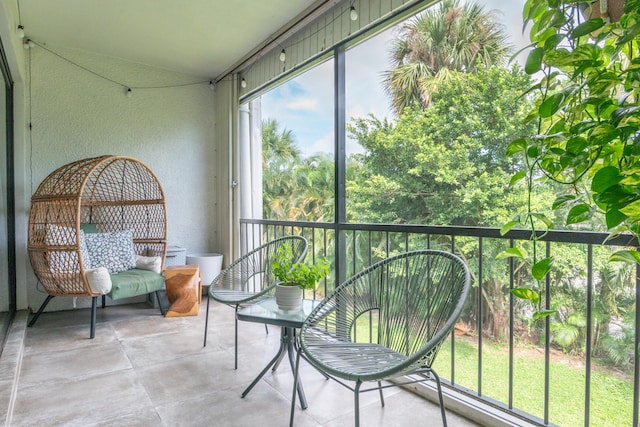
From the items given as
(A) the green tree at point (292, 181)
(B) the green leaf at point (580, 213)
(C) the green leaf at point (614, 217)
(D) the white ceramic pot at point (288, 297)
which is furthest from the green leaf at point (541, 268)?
(A) the green tree at point (292, 181)

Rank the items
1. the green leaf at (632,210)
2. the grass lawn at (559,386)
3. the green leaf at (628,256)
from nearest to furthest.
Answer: the green leaf at (632,210) < the green leaf at (628,256) < the grass lawn at (559,386)

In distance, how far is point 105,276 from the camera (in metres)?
3.16

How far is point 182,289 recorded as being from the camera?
3.74m

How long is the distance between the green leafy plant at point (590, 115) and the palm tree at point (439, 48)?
834cm

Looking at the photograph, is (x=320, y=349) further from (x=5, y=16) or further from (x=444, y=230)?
(x=5, y=16)

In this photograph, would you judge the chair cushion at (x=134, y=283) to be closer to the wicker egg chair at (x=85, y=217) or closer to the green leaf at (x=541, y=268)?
the wicker egg chair at (x=85, y=217)

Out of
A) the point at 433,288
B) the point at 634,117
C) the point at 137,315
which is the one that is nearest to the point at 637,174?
the point at 634,117

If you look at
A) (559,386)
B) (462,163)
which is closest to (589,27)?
(462,163)

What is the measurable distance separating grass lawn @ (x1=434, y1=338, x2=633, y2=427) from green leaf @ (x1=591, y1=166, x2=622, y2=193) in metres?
7.71

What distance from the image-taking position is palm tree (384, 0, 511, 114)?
8.44 m

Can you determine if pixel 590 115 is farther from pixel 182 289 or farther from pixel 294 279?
pixel 182 289

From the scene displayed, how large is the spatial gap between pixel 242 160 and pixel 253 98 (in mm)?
702

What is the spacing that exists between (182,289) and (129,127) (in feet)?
6.29

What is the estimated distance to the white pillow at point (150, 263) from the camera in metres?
3.77
